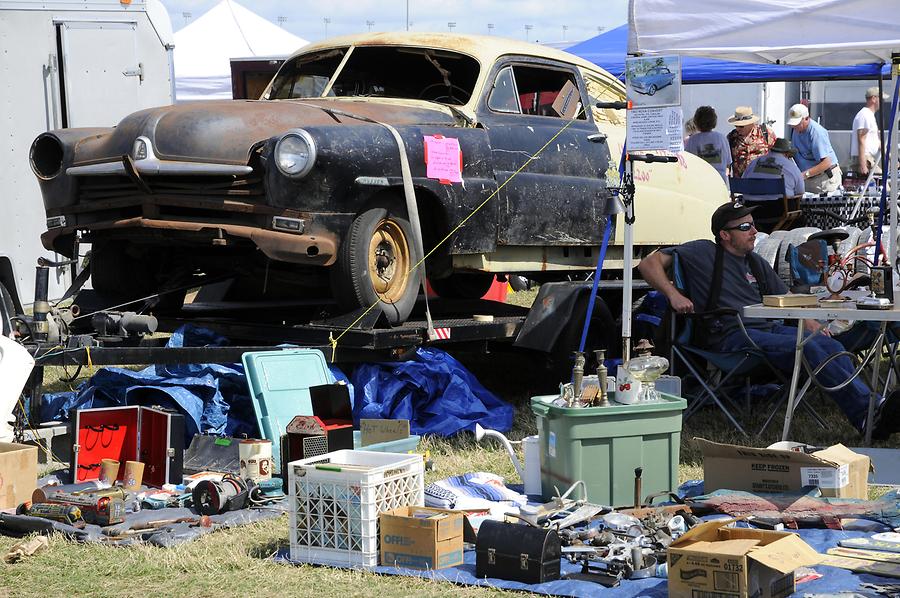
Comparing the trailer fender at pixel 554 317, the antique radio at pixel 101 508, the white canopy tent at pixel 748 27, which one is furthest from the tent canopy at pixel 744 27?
the antique radio at pixel 101 508

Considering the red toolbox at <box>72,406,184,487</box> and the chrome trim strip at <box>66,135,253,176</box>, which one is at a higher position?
the chrome trim strip at <box>66,135,253,176</box>

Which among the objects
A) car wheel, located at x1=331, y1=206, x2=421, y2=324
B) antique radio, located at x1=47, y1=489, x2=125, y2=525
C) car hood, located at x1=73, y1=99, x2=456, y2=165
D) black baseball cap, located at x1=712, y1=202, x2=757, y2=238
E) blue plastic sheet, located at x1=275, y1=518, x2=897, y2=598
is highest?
car hood, located at x1=73, y1=99, x2=456, y2=165

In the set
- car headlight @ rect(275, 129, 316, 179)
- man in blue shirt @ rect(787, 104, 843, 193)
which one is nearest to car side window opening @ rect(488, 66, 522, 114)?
car headlight @ rect(275, 129, 316, 179)

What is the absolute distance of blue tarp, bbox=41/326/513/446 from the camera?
6586 millimetres

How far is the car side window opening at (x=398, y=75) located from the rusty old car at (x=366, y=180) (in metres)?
0.01

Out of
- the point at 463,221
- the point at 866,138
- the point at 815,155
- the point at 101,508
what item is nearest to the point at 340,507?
the point at 101,508

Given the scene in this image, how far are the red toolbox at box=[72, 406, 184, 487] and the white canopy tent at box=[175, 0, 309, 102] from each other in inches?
567

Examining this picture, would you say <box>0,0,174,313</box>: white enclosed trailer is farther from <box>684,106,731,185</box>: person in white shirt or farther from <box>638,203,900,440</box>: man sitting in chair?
<box>638,203,900,440</box>: man sitting in chair

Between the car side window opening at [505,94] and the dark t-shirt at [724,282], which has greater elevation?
the car side window opening at [505,94]

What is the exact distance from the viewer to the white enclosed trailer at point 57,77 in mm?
10750

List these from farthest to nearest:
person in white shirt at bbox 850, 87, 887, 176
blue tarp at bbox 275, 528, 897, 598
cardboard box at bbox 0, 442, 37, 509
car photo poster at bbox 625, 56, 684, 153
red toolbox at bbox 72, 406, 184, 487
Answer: person in white shirt at bbox 850, 87, 887, 176 → car photo poster at bbox 625, 56, 684, 153 → red toolbox at bbox 72, 406, 184, 487 → cardboard box at bbox 0, 442, 37, 509 → blue tarp at bbox 275, 528, 897, 598

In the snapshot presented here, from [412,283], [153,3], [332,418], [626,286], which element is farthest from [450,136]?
[153,3]

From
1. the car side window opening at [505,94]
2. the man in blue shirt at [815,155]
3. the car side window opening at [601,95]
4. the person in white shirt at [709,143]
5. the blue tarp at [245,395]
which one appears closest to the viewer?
the blue tarp at [245,395]

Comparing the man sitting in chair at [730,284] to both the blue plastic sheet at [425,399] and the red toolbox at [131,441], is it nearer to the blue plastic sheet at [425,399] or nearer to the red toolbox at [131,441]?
the blue plastic sheet at [425,399]
